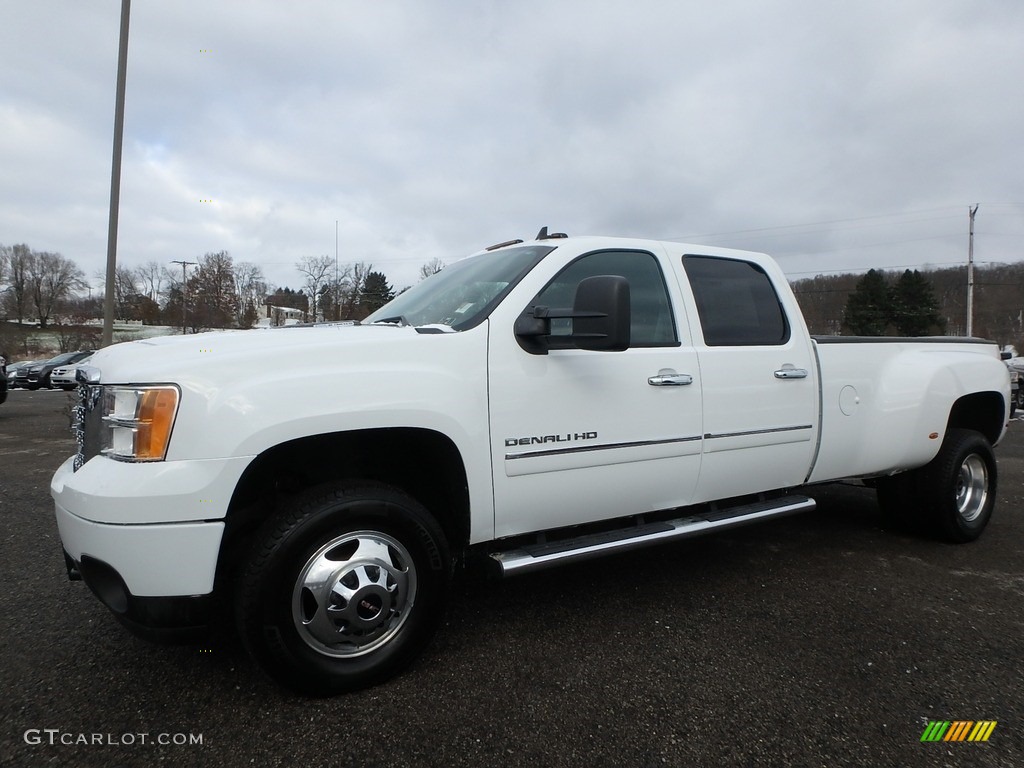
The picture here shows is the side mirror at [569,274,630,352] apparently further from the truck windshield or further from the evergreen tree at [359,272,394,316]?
the evergreen tree at [359,272,394,316]

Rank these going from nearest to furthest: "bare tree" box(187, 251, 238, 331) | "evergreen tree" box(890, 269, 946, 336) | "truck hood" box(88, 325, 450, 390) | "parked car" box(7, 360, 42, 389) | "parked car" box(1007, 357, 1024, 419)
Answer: "truck hood" box(88, 325, 450, 390) < "parked car" box(1007, 357, 1024, 419) < "parked car" box(7, 360, 42, 389) < "evergreen tree" box(890, 269, 946, 336) < "bare tree" box(187, 251, 238, 331)

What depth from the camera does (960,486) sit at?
4.36m

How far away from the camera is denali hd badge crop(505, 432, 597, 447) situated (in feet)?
8.39

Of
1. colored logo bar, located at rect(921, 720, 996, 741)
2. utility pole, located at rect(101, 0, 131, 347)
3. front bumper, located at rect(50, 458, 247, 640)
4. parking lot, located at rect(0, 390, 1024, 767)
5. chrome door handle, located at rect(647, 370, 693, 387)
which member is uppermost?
utility pole, located at rect(101, 0, 131, 347)

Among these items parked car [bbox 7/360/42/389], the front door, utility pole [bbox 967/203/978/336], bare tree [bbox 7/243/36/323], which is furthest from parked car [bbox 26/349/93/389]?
bare tree [bbox 7/243/36/323]

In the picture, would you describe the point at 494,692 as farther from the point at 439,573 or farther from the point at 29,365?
the point at 29,365

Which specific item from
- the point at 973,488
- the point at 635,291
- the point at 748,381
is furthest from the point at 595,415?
the point at 973,488

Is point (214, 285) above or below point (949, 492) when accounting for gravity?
above

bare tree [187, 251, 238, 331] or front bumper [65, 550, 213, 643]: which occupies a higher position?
bare tree [187, 251, 238, 331]

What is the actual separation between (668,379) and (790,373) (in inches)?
36.2

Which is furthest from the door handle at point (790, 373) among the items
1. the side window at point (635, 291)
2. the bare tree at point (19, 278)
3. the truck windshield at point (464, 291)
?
the bare tree at point (19, 278)

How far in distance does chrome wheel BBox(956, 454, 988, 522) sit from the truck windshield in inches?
141

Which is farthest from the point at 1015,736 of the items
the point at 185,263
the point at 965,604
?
the point at 185,263

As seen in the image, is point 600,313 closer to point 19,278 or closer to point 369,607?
point 369,607
